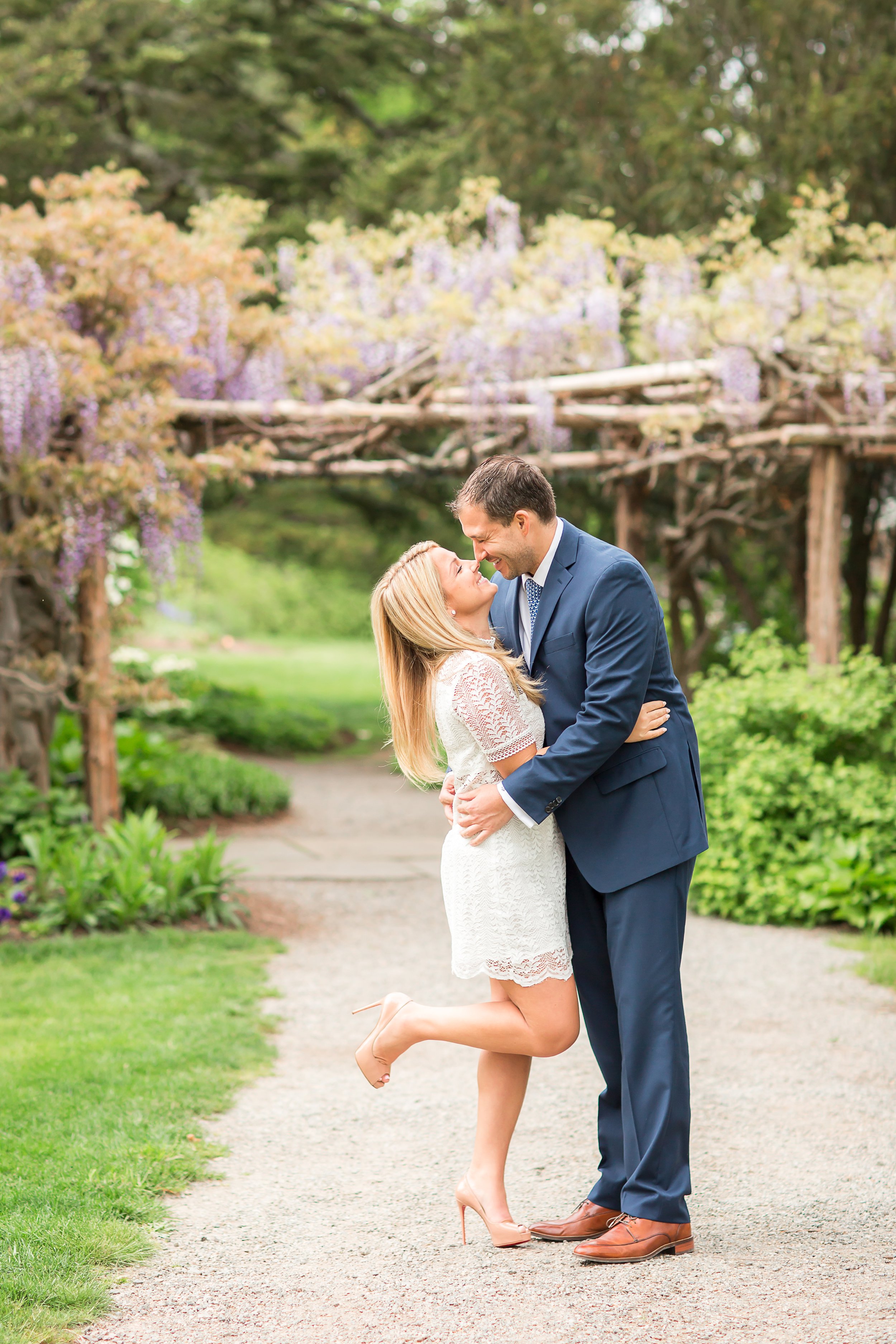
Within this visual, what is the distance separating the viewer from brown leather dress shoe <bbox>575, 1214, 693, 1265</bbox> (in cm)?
259

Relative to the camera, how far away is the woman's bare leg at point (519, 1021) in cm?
271

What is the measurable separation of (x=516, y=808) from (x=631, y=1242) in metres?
0.95

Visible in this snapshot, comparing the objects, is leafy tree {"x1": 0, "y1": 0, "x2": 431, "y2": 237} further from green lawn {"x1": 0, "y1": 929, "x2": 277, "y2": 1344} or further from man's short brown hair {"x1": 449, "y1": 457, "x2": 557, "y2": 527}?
man's short brown hair {"x1": 449, "y1": 457, "x2": 557, "y2": 527}

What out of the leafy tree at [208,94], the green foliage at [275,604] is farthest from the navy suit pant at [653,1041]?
the green foliage at [275,604]

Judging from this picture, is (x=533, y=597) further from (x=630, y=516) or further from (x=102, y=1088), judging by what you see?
(x=630, y=516)

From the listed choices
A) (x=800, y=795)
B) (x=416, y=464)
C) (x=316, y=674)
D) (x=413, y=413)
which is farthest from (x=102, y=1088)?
(x=316, y=674)

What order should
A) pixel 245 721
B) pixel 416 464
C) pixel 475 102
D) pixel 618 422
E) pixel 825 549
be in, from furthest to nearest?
pixel 245 721
pixel 475 102
pixel 416 464
pixel 618 422
pixel 825 549

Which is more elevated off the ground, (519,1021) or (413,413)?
(413,413)

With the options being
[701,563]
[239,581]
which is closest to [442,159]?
[701,563]

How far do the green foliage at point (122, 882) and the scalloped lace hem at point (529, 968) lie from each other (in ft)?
11.2

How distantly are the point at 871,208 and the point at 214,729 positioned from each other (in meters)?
7.97

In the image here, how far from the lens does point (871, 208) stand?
980cm

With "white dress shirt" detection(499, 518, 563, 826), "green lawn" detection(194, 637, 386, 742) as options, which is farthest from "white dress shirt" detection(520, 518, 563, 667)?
"green lawn" detection(194, 637, 386, 742)

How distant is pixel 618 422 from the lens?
7980 mm
